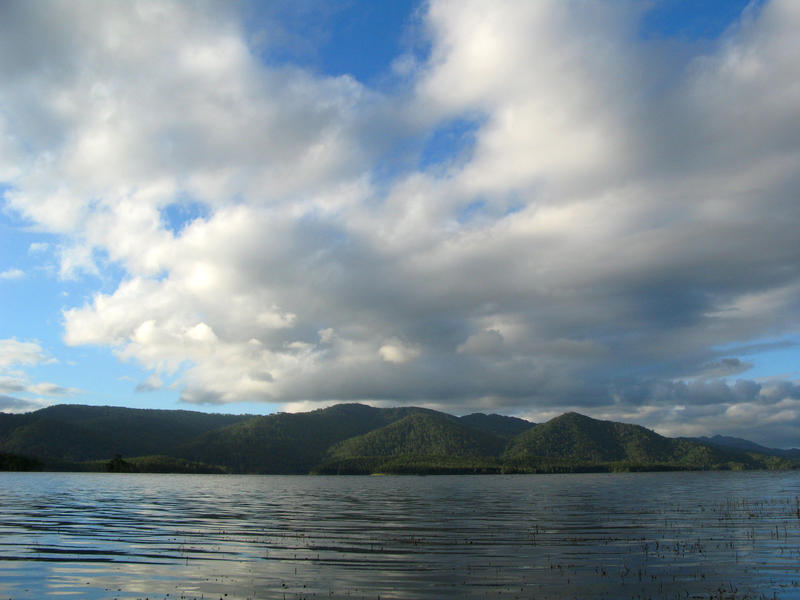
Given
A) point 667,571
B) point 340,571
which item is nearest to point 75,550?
point 340,571

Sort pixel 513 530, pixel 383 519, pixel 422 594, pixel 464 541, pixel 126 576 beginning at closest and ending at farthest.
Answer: pixel 422 594 < pixel 126 576 < pixel 464 541 < pixel 513 530 < pixel 383 519

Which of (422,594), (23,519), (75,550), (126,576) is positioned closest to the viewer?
(422,594)

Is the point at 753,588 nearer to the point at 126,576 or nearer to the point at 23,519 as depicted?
the point at 126,576

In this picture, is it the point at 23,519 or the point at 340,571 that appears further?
the point at 23,519

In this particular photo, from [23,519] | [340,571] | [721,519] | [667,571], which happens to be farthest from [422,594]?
[23,519]

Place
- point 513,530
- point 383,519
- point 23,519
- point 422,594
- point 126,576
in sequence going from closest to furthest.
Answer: point 422,594 < point 126,576 < point 513,530 < point 23,519 < point 383,519

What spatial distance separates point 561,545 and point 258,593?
26883 mm

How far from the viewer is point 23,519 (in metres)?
68.8

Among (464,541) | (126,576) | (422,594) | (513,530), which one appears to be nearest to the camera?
(422,594)

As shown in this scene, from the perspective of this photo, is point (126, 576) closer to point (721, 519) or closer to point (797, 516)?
point (721, 519)

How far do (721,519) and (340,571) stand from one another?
2078 inches

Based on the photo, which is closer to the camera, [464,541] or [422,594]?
[422,594]

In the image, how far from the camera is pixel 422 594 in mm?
30984

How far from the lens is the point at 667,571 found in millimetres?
37531
